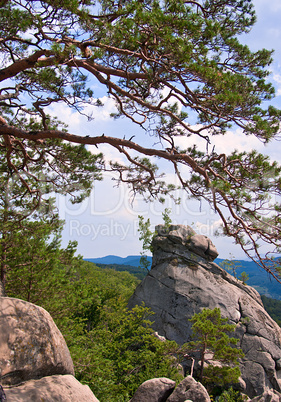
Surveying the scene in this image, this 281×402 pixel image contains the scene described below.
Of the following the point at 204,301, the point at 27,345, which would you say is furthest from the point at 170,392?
the point at 204,301

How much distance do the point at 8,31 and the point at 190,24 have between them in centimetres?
322

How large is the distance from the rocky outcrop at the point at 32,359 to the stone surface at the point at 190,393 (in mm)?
3869

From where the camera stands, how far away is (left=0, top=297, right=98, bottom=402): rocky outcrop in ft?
11.1

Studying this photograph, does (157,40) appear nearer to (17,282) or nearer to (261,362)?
(17,282)

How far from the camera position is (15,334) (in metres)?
3.66

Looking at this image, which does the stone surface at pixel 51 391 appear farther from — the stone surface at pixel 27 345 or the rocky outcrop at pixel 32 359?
the stone surface at pixel 27 345

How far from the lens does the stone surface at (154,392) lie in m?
7.13

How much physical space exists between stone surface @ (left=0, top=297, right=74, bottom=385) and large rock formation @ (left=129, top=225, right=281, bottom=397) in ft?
33.5

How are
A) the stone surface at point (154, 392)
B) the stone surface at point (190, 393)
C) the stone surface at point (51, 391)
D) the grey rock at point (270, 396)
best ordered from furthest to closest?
the grey rock at point (270, 396)
the stone surface at point (154, 392)
the stone surface at point (190, 393)
the stone surface at point (51, 391)

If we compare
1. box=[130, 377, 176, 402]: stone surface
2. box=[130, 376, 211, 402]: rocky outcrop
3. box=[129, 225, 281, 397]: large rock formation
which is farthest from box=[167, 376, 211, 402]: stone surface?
box=[129, 225, 281, 397]: large rock formation

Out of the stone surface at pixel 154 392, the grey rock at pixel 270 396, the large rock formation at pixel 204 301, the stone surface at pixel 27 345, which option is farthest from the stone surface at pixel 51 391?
the large rock formation at pixel 204 301

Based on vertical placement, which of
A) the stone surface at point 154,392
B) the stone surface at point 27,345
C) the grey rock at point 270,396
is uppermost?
the stone surface at point 27,345

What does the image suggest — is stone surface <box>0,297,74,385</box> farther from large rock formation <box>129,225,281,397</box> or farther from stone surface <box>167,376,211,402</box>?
large rock formation <box>129,225,281,397</box>

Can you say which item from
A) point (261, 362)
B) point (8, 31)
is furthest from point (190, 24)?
point (261, 362)
